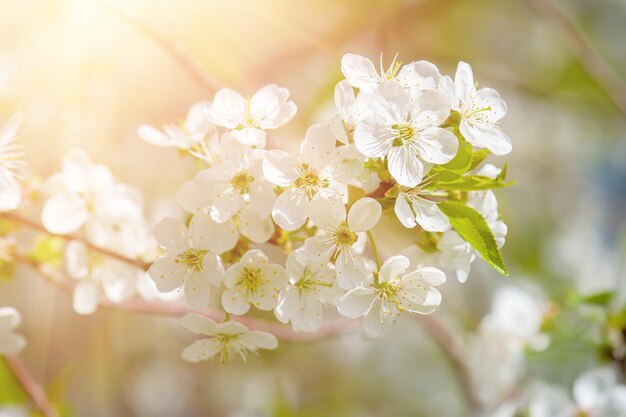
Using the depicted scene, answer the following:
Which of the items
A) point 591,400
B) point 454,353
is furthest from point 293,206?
point 454,353

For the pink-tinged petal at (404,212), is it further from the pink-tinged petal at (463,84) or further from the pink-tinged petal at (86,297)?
the pink-tinged petal at (86,297)

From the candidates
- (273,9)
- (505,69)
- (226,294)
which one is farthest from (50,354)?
(505,69)

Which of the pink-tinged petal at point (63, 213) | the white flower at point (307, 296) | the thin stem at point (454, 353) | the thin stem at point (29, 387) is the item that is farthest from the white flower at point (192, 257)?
the thin stem at point (454, 353)

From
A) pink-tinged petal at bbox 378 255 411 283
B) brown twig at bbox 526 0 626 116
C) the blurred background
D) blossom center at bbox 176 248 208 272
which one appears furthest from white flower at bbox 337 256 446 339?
brown twig at bbox 526 0 626 116

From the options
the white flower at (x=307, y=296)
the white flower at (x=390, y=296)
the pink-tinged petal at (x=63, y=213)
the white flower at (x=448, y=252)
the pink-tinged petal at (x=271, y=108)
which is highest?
the pink-tinged petal at (x=271, y=108)

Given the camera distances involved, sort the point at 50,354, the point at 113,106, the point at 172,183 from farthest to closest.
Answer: the point at 50,354 → the point at 172,183 → the point at 113,106

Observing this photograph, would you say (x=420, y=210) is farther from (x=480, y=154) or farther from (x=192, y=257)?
(x=192, y=257)

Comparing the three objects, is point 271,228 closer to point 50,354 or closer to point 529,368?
point 529,368
